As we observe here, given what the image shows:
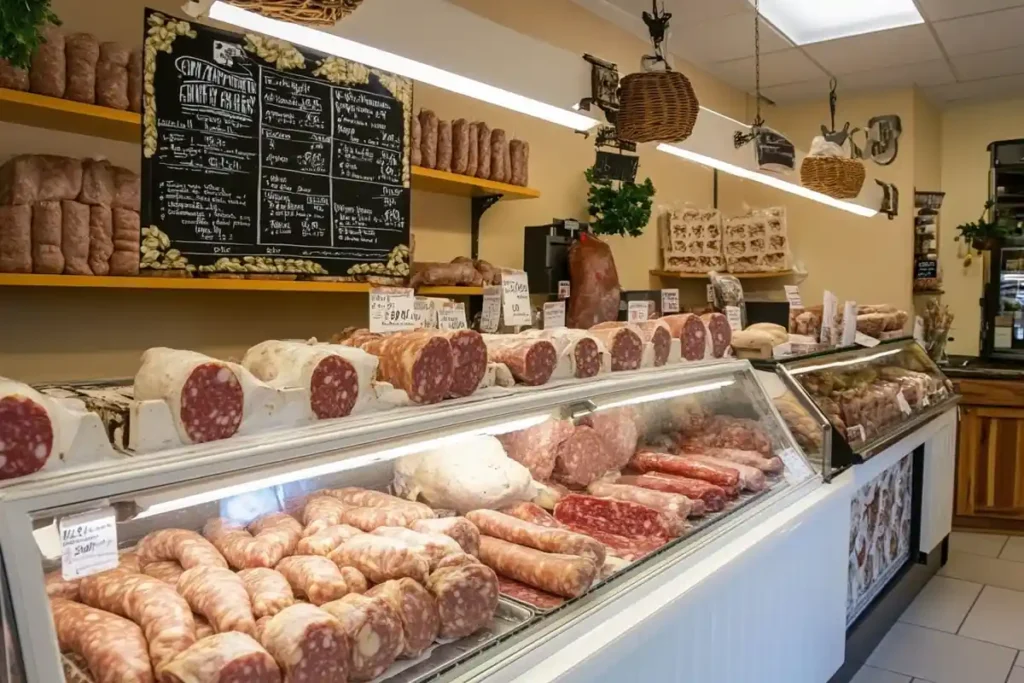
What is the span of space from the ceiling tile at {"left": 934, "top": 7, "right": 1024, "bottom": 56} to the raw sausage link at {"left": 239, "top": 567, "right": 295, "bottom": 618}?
19.1 ft

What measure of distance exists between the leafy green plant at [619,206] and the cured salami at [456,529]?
3676mm

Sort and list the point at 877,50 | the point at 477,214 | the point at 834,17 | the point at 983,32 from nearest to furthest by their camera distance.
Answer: the point at 477,214 → the point at 834,17 → the point at 983,32 → the point at 877,50

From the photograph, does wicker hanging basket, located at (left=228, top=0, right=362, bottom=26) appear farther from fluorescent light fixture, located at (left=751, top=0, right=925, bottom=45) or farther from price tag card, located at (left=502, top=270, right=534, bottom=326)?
fluorescent light fixture, located at (left=751, top=0, right=925, bottom=45)

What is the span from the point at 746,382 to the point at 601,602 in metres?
1.60

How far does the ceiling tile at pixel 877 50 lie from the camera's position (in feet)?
18.9

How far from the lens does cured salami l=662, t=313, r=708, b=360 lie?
3.17 metres

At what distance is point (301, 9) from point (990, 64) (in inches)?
263

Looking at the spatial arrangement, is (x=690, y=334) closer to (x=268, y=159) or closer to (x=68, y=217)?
(x=268, y=159)

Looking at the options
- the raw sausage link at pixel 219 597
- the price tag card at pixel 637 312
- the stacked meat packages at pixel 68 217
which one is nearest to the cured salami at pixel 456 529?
the raw sausage link at pixel 219 597

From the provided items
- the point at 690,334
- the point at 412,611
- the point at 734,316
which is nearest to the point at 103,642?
the point at 412,611

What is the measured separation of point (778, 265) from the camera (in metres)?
6.69

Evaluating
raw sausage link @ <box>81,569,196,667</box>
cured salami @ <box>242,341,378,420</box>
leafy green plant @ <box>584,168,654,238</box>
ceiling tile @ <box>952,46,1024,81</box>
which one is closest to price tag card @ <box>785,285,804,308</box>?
leafy green plant @ <box>584,168,654,238</box>

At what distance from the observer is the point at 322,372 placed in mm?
1874

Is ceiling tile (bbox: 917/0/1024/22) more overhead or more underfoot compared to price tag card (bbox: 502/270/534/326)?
more overhead
